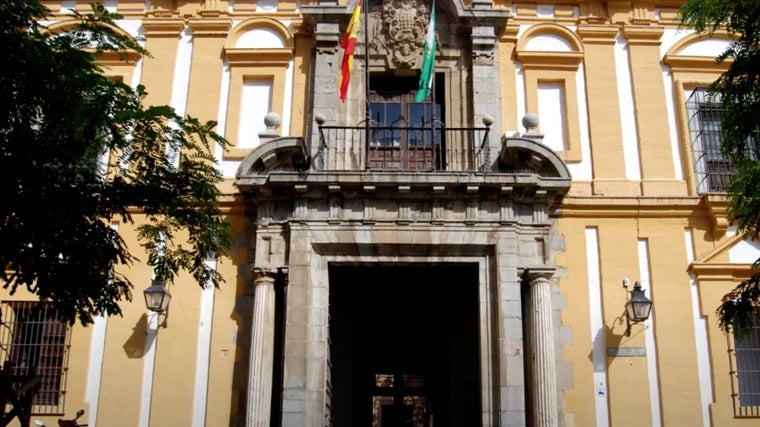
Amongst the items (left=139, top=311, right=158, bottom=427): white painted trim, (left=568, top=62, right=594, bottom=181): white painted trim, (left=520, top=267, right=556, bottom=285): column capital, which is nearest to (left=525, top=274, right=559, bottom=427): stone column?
(left=520, top=267, right=556, bottom=285): column capital

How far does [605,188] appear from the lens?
11.9 metres

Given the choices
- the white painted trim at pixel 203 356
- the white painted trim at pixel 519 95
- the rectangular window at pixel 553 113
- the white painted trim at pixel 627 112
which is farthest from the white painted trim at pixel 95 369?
the white painted trim at pixel 627 112

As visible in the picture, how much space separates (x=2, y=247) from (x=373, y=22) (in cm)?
742

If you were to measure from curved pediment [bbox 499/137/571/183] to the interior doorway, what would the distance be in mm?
2233

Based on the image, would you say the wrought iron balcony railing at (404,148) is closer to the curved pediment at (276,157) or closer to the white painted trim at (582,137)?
the curved pediment at (276,157)

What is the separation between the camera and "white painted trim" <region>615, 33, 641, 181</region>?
12.1 meters

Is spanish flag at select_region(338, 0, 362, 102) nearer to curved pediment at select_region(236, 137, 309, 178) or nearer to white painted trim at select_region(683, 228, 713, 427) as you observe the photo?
curved pediment at select_region(236, 137, 309, 178)

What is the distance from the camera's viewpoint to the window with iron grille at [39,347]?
11.2 m

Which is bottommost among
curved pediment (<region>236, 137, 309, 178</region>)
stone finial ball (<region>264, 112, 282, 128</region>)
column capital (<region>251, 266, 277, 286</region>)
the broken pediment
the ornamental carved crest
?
column capital (<region>251, 266, 277, 286</region>)

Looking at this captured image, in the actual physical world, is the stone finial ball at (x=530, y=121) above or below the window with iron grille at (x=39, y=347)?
above

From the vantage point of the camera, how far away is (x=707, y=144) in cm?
1237

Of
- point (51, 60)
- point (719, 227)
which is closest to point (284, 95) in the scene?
point (51, 60)

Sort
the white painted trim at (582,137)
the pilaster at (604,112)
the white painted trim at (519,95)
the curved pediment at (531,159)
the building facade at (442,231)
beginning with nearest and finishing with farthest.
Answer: the building facade at (442,231)
the curved pediment at (531,159)
the pilaster at (604,112)
the white painted trim at (582,137)
the white painted trim at (519,95)

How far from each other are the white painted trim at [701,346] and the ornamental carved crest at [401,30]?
4.91 meters
